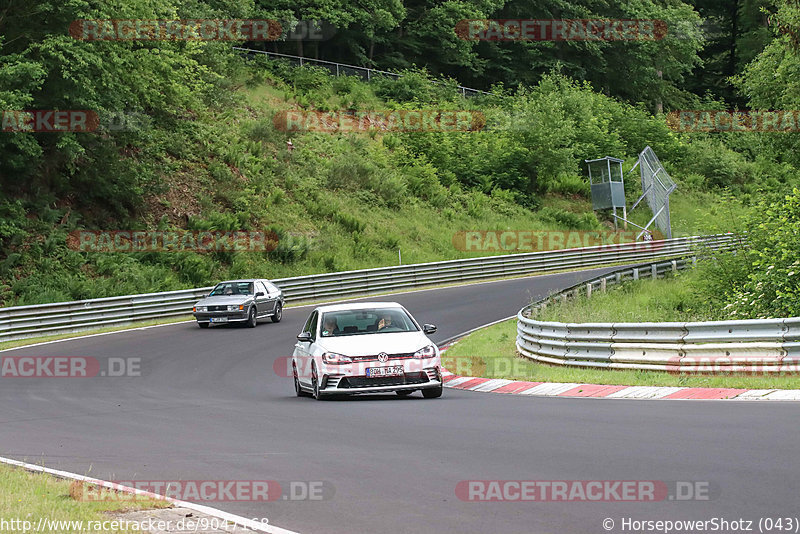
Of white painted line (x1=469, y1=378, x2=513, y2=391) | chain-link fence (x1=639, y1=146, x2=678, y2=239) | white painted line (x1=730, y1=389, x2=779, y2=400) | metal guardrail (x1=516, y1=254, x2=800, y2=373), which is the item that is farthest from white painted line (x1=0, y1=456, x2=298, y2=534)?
chain-link fence (x1=639, y1=146, x2=678, y2=239)

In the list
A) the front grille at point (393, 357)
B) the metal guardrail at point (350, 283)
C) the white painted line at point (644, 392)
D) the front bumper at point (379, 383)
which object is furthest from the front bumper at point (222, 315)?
the white painted line at point (644, 392)

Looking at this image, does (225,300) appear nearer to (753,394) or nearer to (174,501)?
(753,394)

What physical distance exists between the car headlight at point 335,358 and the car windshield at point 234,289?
55.9ft

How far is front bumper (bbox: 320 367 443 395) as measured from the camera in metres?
14.7

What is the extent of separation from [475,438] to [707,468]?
296 cm

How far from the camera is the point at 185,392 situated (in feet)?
56.8

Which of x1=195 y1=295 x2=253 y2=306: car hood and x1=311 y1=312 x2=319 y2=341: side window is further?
x1=195 y1=295 x2=253 y2=306: car hood

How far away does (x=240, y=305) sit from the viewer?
30.6 metres

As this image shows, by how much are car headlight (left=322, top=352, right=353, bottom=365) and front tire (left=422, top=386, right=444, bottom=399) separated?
4.18 ft

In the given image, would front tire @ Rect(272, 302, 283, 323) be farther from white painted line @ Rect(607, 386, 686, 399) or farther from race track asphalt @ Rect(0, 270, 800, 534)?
white painted line @ Rect(607, 386, 686, 399)

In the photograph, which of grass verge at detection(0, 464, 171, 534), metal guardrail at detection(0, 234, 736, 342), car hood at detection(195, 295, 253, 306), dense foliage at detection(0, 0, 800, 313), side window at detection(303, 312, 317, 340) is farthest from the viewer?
dense foliage at detection(0, 0, 800, 313)

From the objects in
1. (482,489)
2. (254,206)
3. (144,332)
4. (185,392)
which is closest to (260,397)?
(185,392)

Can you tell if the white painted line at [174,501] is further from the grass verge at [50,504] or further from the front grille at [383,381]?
the front grille at [383,381]

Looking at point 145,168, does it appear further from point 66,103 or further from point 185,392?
point 185,392
